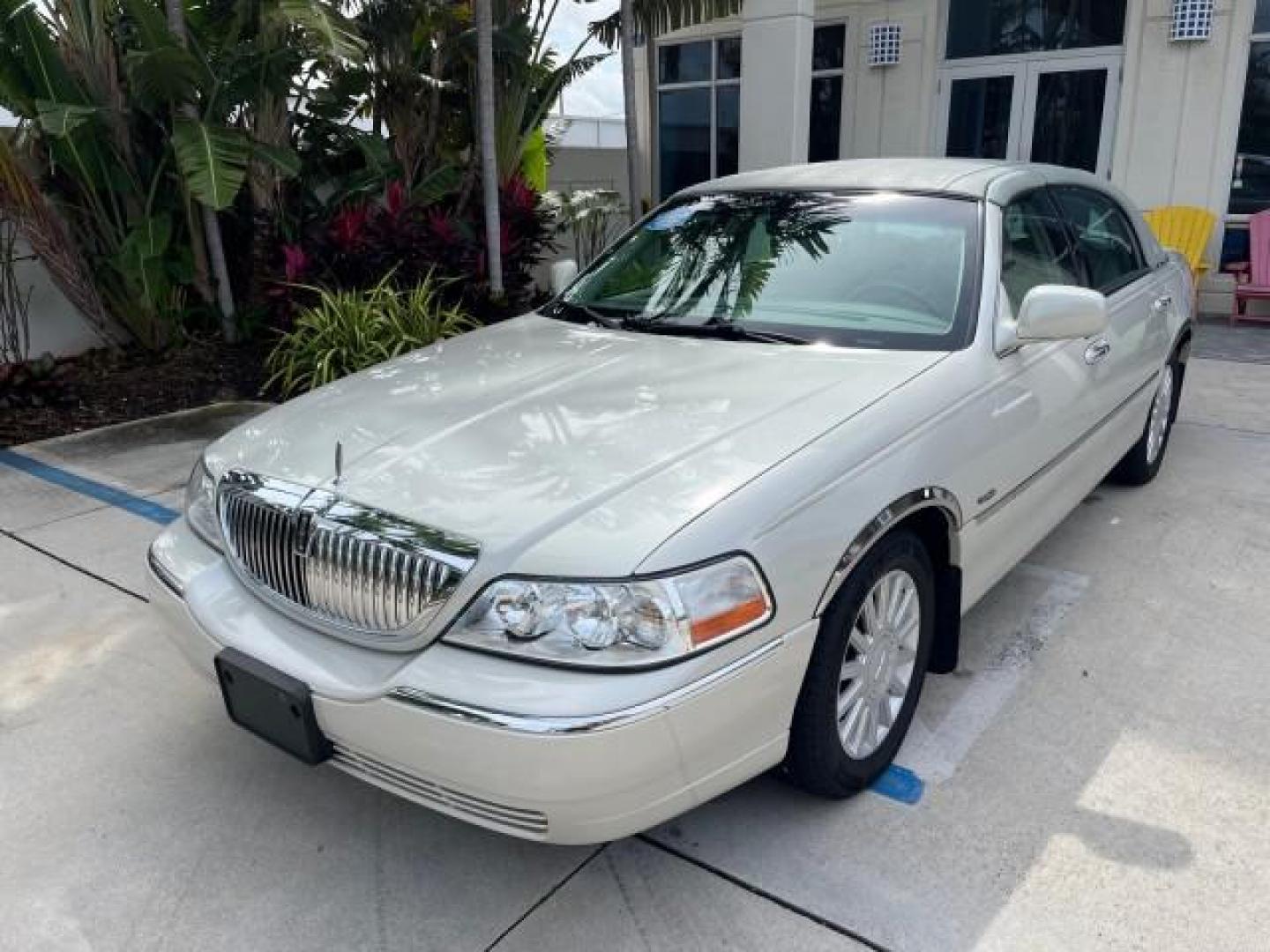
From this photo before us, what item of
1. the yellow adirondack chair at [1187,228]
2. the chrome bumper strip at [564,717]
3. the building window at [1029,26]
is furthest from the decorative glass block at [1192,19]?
the chrome bumper strip at [564,717]

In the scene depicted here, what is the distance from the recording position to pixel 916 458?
8.96 ft

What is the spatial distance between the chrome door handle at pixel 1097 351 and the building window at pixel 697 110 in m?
9.52

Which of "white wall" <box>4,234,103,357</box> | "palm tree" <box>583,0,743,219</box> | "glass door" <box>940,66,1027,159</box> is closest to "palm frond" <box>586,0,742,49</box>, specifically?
"palm tree" <box>583,0,743,219</box>

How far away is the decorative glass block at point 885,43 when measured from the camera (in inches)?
445

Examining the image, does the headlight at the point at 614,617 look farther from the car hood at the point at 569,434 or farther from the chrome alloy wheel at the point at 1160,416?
the chrome alloy wheel at the point at 1160,416

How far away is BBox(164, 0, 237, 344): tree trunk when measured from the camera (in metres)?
6.93

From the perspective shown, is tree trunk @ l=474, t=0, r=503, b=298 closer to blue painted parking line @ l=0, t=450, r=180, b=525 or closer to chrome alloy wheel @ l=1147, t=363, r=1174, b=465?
blue painted parking line @ l=0, t=450, r=180, b=525

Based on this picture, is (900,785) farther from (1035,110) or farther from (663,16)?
(1035,110)

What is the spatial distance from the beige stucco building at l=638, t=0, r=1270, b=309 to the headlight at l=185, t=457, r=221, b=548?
8019 mm

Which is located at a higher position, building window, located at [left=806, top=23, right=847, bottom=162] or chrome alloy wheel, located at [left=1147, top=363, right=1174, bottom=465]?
building window, located at [left=806, top=23, right=847, bottom=162]

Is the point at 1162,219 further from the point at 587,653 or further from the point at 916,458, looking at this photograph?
the point at 587,653

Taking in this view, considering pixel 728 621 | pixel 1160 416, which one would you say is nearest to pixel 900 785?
pixel 728 621

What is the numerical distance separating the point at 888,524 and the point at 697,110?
12.0 m

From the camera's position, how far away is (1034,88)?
10.7m
